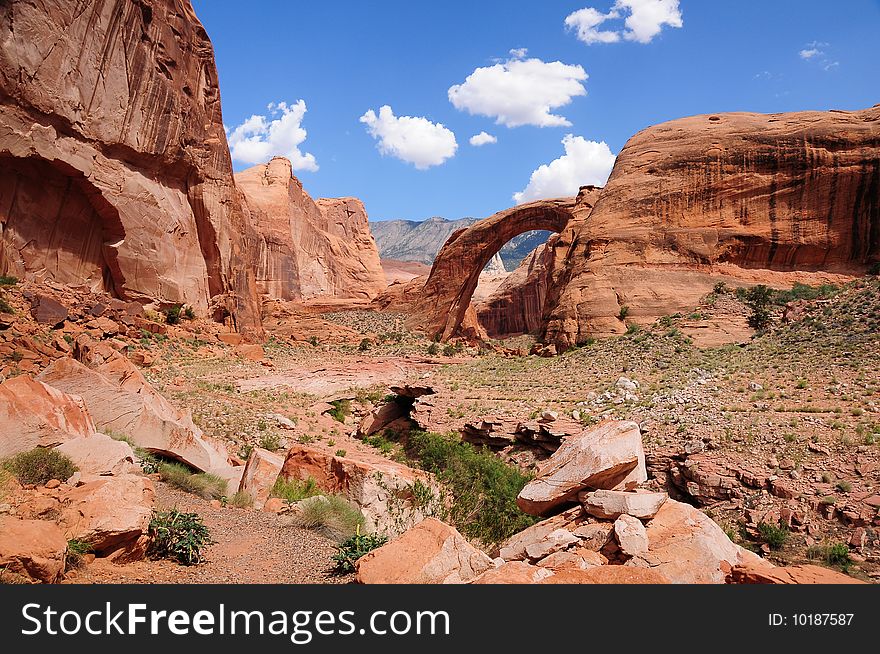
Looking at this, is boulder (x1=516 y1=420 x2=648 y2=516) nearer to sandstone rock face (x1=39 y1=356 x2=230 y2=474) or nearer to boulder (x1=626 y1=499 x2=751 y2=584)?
boulder (x1=626 y1=499 x2=751 y2=584)

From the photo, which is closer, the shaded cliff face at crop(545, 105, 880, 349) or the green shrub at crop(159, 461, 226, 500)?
the green shrub at crop(159, 461, 226, 500)

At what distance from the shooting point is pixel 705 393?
13.2m

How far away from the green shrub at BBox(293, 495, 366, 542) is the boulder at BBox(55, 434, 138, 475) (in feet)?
7.04

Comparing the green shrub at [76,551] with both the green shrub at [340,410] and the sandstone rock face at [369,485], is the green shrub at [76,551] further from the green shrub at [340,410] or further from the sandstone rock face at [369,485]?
the green shrub at [340,410]

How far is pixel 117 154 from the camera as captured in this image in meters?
22.6

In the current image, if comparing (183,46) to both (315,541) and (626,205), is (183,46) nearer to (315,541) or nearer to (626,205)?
(626,205)

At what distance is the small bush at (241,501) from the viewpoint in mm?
7294

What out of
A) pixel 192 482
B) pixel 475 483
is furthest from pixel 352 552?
pixel 475 483

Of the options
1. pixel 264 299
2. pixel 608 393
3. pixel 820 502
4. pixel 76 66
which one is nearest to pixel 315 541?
pixel 820 502

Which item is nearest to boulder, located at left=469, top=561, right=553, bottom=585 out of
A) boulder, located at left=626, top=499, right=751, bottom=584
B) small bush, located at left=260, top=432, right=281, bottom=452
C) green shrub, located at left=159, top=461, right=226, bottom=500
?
boulder, located at left=626, top=499, right=751, bottom=584

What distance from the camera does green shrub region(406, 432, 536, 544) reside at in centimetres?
841

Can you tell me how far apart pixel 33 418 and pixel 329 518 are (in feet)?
11.7

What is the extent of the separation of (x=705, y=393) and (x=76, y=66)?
24.4 m

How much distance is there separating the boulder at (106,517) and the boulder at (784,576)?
15.7 feet
